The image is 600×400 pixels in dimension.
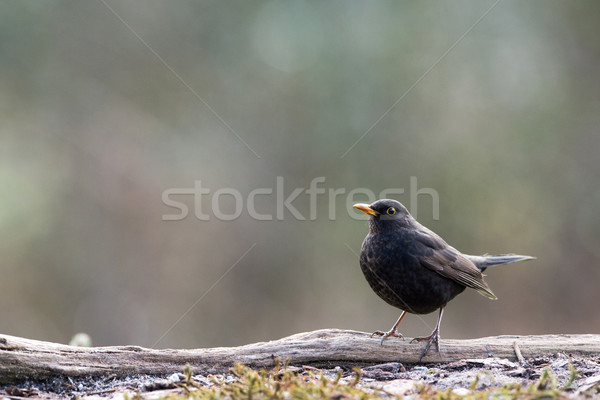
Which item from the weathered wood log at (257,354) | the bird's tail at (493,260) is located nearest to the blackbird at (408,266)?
the bird's tail at (493,260)

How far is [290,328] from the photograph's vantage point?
32.1 feet

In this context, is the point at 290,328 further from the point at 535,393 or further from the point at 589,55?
the point at 535,393

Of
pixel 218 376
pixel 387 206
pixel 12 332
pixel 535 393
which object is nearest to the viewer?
pixel 535 393

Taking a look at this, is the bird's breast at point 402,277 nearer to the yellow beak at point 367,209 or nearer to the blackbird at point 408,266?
the blackbird at point 408,266

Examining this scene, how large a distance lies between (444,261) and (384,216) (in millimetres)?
666

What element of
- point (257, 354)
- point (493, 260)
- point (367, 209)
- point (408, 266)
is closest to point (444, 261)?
point (408, 266)

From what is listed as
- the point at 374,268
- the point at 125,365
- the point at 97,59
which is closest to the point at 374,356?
the point at 374,268

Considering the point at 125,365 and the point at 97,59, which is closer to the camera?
the point at 125,365

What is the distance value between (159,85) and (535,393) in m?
8.73

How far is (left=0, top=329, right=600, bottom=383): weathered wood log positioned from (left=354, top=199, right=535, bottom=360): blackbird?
0.58 metres

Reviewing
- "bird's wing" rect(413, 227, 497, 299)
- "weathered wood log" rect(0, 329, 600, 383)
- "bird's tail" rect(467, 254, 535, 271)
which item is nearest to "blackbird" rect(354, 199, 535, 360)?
"bird's wing" rect(413, 227, 497, 299)

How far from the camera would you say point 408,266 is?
16.3 feet

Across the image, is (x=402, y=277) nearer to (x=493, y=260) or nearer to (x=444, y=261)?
(x=444, y=261)

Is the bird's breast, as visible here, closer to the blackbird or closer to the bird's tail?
the blackbird
